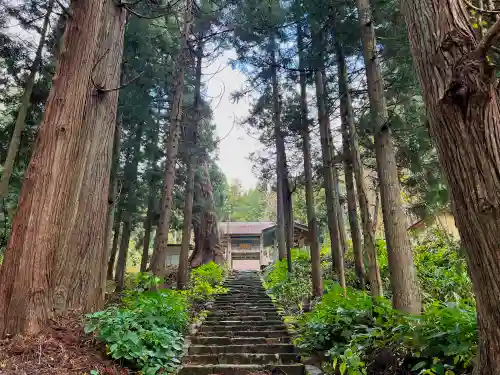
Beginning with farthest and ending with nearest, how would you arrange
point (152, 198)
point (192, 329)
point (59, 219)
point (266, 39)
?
point (152, 198)
point (266, 39)
point (192, 329)
point (59, 219)

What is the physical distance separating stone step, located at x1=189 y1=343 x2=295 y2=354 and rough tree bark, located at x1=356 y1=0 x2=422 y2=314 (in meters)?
1.70

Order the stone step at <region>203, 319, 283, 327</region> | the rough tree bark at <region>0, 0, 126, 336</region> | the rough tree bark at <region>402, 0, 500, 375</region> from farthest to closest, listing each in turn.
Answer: the stone step at <region>203, 319, 283, 327</region>, the rough tree bark at <region>0, 0, 126, 336</region>, the rough tree bark at <region>402, 0, 500, 375</region>

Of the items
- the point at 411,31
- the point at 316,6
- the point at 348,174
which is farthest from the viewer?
the point at 348,174

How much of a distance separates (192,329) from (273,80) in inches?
400

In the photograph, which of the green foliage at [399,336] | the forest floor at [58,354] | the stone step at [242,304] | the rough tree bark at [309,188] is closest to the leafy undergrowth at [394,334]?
the green foliage at [399,336]

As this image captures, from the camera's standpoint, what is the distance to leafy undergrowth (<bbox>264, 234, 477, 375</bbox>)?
2.44 metres

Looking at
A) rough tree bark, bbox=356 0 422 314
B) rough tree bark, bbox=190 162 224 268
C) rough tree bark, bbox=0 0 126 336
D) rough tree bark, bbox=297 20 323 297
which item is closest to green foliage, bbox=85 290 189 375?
rough tree bark, bbox=0 0 126 336

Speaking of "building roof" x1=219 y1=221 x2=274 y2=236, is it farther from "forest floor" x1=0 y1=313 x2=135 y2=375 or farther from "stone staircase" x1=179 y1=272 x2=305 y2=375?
"forest floor" x1=0 y1=313 x2=135 y2=375

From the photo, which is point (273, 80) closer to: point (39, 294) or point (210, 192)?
point (210, 192)

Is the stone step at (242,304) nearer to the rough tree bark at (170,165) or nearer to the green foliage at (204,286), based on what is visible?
the green foliage at (204,286)

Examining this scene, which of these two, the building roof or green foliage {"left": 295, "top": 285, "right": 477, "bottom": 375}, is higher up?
the building roof

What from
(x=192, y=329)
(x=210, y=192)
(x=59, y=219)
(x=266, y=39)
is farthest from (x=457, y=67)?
(x=210, y=192)

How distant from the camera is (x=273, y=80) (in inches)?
516

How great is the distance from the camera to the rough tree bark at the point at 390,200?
4359 millimetres
